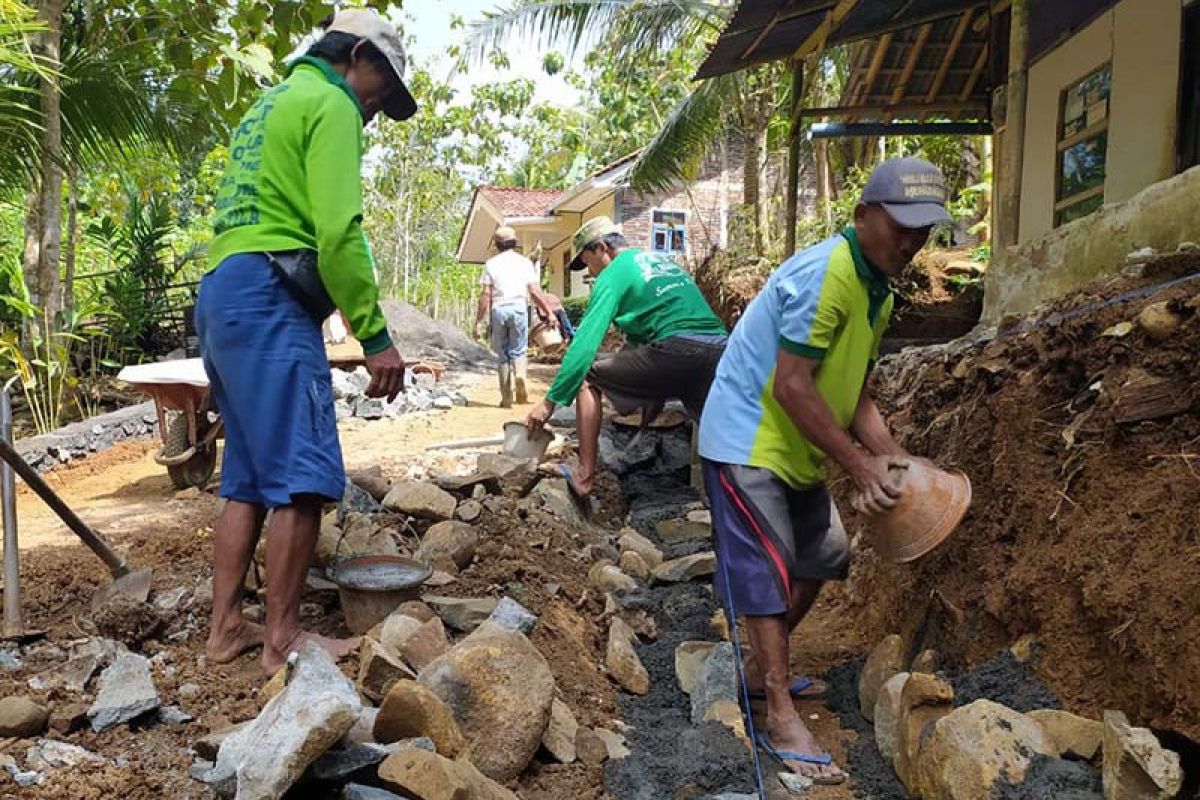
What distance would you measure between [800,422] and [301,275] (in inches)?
57.1

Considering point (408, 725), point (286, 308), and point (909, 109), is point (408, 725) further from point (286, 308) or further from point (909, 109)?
point (909, 109)

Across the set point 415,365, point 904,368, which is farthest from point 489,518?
point 415,365

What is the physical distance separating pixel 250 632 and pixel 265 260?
110cm

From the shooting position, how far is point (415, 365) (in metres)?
11.2

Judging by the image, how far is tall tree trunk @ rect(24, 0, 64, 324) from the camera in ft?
27.5

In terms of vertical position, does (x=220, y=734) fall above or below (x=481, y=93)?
below

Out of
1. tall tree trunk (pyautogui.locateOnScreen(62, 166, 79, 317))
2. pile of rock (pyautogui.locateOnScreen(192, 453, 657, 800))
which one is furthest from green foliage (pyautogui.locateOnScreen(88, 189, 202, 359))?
pile of rock (pyautogui.locateOnScreen(192, 453, 657, 800))

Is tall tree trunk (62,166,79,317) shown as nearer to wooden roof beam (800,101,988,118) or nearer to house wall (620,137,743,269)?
wooden roof beam (800,101,988,118)

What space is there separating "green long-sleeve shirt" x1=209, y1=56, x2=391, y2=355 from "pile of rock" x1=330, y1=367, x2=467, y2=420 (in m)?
5.83

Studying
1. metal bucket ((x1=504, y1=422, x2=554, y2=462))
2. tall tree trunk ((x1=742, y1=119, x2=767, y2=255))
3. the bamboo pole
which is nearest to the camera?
the bamboo pole

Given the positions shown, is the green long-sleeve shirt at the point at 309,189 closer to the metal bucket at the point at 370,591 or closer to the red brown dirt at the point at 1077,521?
the metal bucket at the point at 370,591

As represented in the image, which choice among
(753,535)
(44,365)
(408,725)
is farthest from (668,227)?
(408,725)

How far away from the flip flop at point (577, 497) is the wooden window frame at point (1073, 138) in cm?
454

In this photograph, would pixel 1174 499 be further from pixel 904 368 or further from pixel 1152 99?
pixel 1152 99
